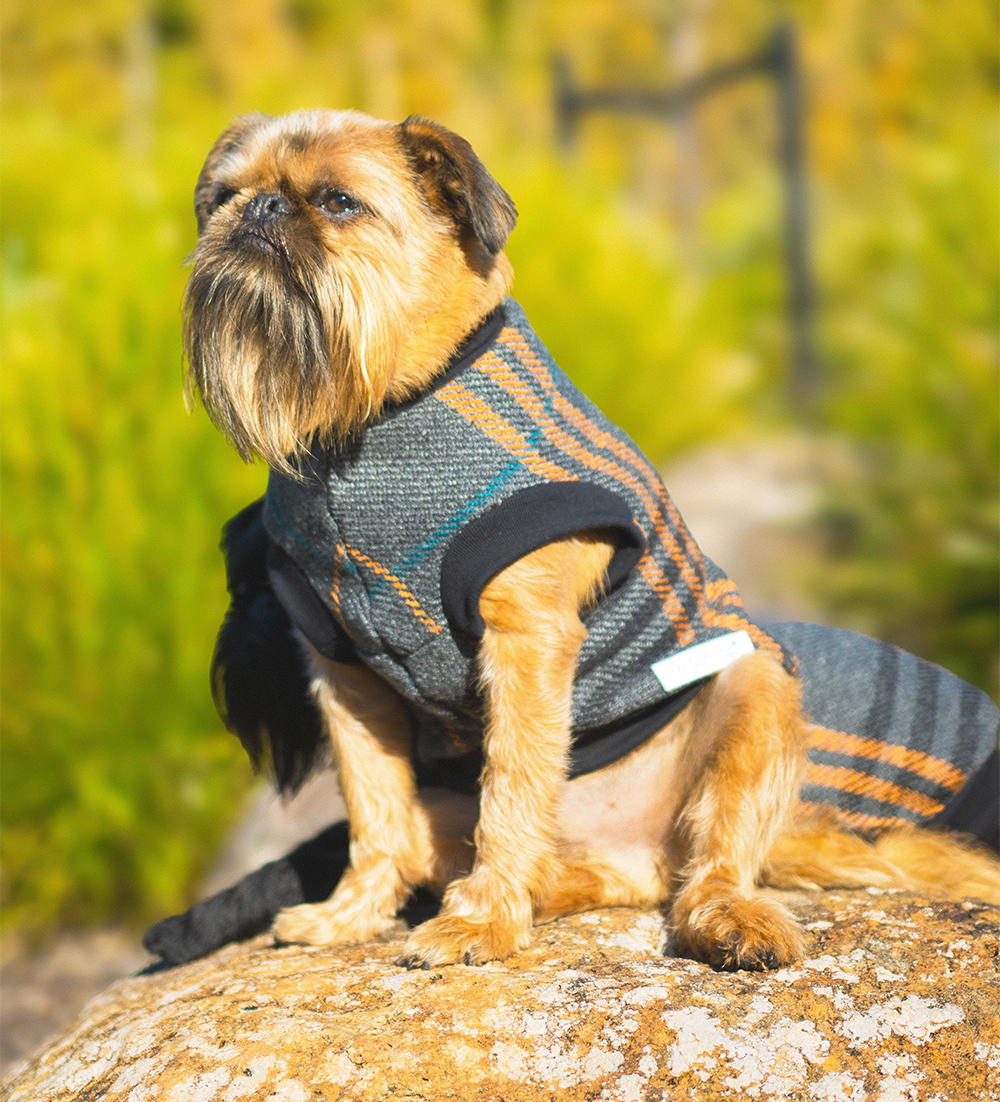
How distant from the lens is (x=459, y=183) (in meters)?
2.14

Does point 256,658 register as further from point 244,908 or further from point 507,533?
point 507,533

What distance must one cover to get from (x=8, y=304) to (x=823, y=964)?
445cm

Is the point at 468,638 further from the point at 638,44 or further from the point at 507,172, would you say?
the point at 638,44

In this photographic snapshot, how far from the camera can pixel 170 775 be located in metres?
4.05

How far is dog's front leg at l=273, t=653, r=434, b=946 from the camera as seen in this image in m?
2.28

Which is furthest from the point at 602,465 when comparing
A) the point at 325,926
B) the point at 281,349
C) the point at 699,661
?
the point at 325,926

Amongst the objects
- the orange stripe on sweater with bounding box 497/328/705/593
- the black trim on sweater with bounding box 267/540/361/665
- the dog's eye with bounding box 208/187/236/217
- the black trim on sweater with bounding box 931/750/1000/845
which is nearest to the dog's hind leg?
the orange stripe on sweater with bounding box 497/328/705/593

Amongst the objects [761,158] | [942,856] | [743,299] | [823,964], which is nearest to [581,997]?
[823,964]

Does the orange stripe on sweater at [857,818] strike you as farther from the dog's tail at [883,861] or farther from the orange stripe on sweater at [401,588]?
the orange stripe on sweater at [401,588]

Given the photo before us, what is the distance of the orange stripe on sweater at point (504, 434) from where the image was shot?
2020 mm

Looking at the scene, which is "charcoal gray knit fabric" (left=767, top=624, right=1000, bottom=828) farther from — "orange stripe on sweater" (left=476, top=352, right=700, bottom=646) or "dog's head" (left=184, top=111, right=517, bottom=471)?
"dog's head" (left=184, top=111, right=517, bottom=471)

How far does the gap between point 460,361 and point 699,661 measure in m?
0.78

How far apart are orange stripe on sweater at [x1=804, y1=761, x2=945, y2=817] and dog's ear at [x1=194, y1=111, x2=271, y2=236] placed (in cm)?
181

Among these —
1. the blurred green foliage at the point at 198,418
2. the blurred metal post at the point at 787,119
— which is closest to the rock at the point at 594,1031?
the blurred green foliage at the point at 198,418
